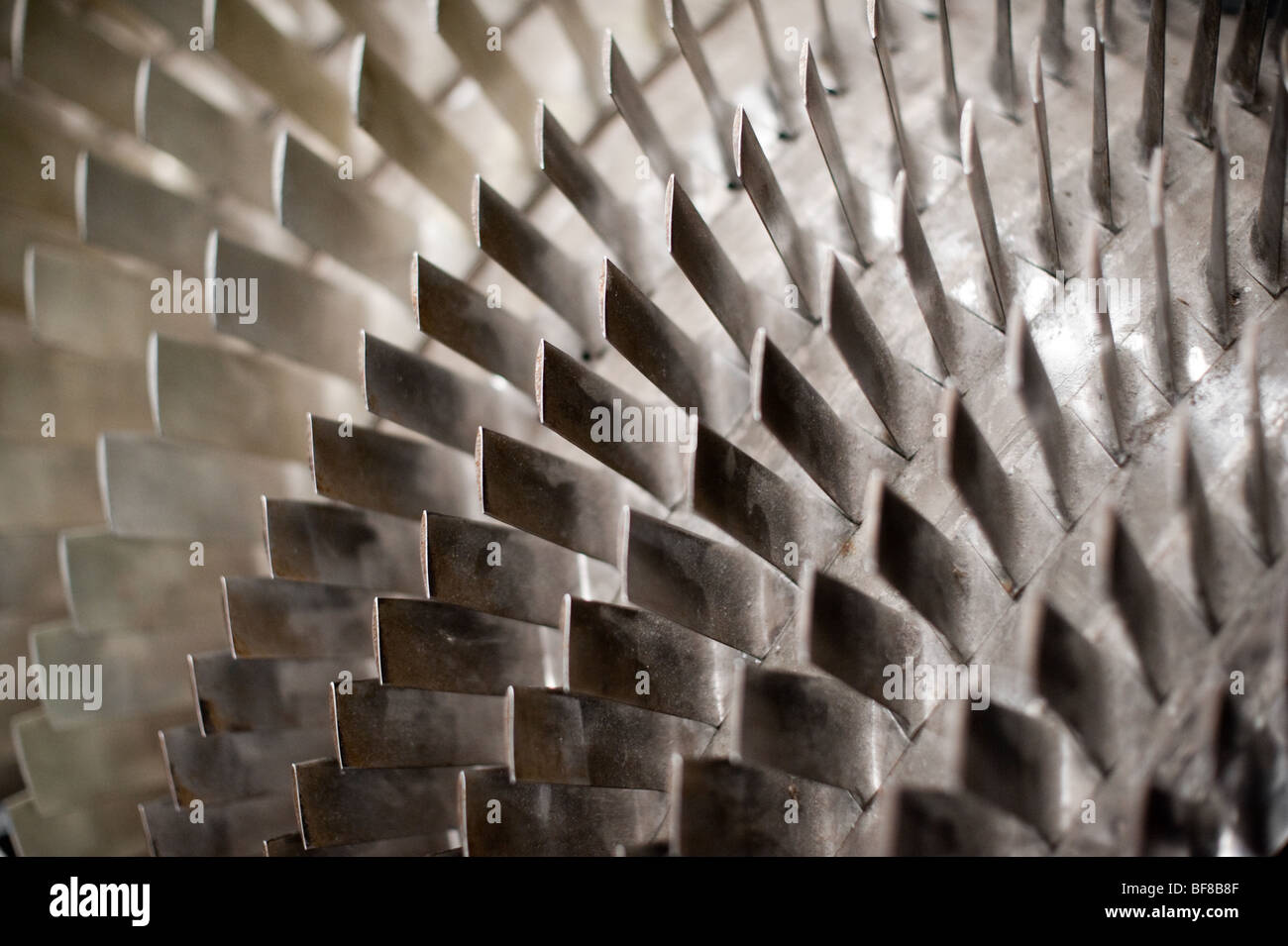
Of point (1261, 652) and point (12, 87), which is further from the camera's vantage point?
point (12, 87)

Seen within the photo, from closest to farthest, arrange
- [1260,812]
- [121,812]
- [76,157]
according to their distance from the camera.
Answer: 1. [1260,812]
2. [121,812]
3. [76,157]

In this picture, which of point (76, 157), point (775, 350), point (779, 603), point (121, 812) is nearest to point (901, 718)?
point (779, 603)

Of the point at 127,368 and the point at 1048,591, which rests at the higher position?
the point at 127,368

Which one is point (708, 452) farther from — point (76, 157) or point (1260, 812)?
point (76, 157)

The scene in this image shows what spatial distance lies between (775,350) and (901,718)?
200mm

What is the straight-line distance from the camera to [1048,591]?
594 millimetres

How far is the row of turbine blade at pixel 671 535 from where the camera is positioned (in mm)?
546

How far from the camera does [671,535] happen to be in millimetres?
619

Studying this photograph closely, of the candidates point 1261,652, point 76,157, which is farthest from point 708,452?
point 76,157

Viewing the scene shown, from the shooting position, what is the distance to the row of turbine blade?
0.55 m
